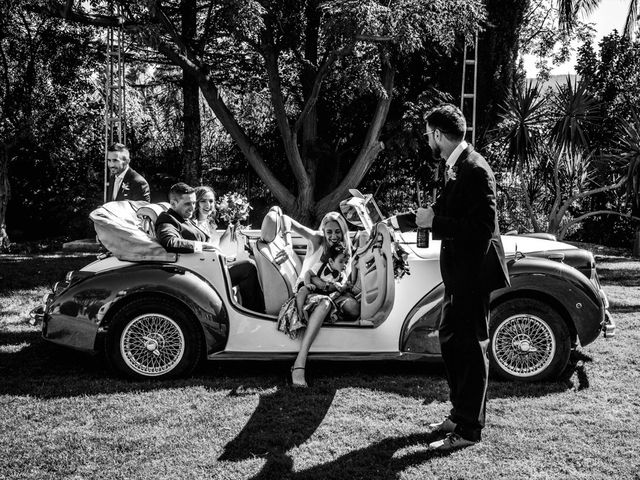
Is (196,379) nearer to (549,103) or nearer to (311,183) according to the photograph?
(311,183)

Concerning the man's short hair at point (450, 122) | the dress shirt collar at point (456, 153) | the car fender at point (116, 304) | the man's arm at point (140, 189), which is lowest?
the car fender at point (116, 304)

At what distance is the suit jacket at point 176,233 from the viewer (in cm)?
507

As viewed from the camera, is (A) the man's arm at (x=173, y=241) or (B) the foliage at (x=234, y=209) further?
(B) the foliage at (x=234, y=209)

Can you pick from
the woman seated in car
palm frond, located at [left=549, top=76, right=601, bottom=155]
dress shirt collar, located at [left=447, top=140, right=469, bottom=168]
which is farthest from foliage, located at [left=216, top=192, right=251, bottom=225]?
palm frond, located at [left=549, top=76, right=601, bottom=155]

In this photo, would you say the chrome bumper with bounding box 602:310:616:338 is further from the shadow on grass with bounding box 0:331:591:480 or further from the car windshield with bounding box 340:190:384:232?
the car windshield with bounding box 340:190:384:232

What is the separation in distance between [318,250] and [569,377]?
233 cm

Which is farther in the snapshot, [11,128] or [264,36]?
[11,128]

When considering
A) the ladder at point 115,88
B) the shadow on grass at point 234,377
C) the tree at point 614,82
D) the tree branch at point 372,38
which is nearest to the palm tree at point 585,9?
the tree at point 614,82

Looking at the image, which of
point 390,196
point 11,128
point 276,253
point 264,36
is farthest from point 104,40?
point 276,253

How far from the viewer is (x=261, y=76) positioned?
52.8 ft

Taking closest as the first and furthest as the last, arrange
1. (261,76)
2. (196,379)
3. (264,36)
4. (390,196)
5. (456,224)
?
(456,224) → (196,379) → (264,36) → (261,76) → (390,196)

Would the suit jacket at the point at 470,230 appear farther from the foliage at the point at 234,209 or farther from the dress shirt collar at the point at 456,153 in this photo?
the foliage at the point at 234,209

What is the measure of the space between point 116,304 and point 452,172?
9.22ft

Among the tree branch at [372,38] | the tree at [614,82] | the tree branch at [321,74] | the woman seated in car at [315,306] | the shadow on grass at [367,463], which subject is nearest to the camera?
the shadow on grass at [367,463]
